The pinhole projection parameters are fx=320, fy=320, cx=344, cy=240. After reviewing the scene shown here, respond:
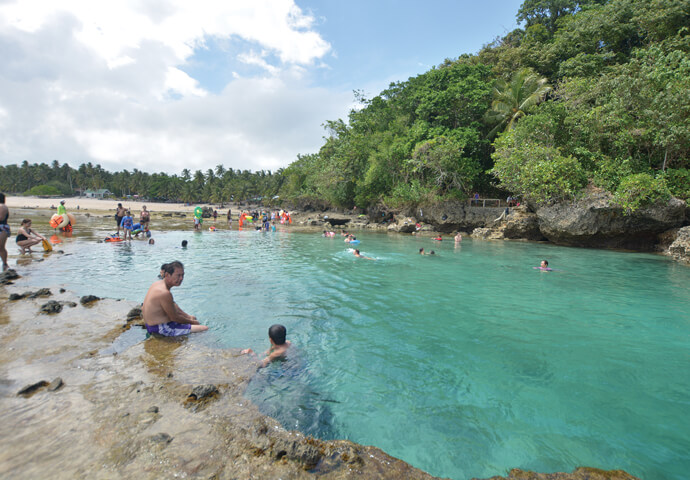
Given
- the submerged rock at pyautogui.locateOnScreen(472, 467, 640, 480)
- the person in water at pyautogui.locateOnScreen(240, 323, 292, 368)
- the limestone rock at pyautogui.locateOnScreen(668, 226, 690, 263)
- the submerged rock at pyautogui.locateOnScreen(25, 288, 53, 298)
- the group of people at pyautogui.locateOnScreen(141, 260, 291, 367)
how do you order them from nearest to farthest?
1. the submerged rock at pyautogui.locateOnScreen(472, 467, 640, 480)
2. the person in water at pyautogui.locateOnScreen(240, 323, 292, 368)
3. the group of people at pyautogui.locateOnScreen(141, 260, 291, 367)
4. the submerged rock at pyautogui.locateOnScreen(25, 288, 53, 298)
5. the limestone rock at pyautogui.locateOnScreen(668, 226, 690, 263)

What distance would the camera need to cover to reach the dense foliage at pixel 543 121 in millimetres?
18734

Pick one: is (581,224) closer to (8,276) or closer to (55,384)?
(55,384)

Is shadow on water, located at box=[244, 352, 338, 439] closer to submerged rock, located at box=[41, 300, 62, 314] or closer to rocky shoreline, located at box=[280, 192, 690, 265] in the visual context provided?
submerged rock, located at box=[41, 300, 62, 314]

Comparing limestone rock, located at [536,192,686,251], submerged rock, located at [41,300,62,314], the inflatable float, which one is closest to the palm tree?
limestone rock, located at [536,192,686,251]

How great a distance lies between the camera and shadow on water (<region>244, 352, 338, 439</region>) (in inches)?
147

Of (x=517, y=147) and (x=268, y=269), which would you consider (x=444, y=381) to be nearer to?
(x=268, y=269)

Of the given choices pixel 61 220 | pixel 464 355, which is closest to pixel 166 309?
pixel 464 355

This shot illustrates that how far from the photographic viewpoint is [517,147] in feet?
76.1

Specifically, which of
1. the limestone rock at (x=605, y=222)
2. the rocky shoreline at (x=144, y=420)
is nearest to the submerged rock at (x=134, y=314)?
the rocky shoreline at (x=144, y=420)

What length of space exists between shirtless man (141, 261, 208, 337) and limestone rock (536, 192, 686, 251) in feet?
77.4

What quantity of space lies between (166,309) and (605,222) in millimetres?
25703

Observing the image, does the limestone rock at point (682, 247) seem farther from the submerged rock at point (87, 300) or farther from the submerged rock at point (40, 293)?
the submerged rock at point (40, 293)

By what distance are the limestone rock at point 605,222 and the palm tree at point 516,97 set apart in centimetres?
1026

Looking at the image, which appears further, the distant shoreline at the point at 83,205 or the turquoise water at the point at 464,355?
the distant shoreline at the point at 83,205
